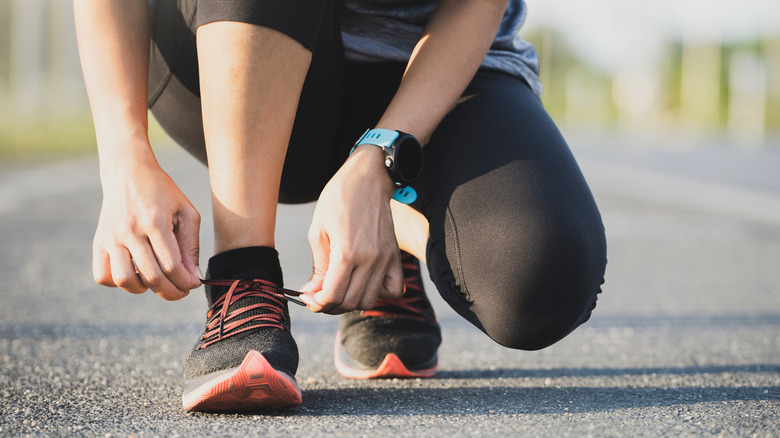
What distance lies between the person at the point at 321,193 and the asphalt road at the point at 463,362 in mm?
141

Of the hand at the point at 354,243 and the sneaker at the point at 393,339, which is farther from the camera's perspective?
the sneaker at the point at 393,339

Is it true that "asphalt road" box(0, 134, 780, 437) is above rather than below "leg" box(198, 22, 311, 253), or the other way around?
below

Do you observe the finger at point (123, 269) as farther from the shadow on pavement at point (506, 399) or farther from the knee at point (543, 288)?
the knee at point (543, 288)

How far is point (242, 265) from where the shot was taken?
127 centimetres

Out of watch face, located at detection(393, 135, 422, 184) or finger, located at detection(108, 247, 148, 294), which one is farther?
watch face, located at detection(393, 135, 422, 184)

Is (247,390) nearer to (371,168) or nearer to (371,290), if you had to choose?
(371,290)

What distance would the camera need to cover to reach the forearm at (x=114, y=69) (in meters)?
1.29

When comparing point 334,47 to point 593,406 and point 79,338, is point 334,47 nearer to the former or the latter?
point 593,406

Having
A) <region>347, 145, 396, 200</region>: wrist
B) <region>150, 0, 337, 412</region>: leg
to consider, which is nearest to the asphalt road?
<region>150, 0, 337, 412</region>: leg

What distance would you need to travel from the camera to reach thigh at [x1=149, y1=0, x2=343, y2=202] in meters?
1.28

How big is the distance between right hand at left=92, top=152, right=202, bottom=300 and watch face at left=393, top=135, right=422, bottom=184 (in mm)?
333

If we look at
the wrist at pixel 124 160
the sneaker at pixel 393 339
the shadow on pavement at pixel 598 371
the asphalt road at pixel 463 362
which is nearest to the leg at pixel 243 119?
the wrist at pixel 124 160

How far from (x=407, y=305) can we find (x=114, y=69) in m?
0.75

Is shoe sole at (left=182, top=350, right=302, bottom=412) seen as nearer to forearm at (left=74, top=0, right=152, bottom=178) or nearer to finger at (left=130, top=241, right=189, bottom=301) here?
finger at (left=130, top=241, right=189, bottom=301)
